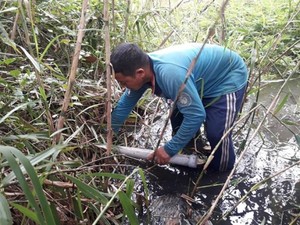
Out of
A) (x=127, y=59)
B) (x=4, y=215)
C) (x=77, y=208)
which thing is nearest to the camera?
(x=4, y=215)

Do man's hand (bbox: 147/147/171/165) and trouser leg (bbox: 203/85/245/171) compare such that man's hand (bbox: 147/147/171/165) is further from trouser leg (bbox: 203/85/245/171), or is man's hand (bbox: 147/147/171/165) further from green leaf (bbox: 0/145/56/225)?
green leaf (bbox: 0/145/56/225)

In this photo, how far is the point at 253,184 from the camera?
89.9 inches

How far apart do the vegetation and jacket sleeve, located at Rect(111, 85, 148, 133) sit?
3.2 inches

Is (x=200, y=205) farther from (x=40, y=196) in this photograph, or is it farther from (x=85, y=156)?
(x=40, y=196)

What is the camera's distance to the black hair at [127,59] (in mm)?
2006

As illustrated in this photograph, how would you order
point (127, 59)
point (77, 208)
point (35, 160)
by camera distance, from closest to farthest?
point (35, 160) → point (77, 208) → point (127, 59)

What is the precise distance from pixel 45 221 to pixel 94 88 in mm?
1483

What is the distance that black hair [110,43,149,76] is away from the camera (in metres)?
2.01

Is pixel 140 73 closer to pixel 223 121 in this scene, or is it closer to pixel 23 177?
pixel 223 121

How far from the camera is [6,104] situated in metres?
1.73

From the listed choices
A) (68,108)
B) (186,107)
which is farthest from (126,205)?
(68,108)

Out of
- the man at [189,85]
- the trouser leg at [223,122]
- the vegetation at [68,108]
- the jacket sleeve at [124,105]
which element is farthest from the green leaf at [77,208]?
the trouser leg at [223,122]

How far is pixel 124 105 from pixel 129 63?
43 cm

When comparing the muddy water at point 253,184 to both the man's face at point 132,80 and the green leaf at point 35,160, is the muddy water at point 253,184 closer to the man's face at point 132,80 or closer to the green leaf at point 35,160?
the man's face at point 132,80
